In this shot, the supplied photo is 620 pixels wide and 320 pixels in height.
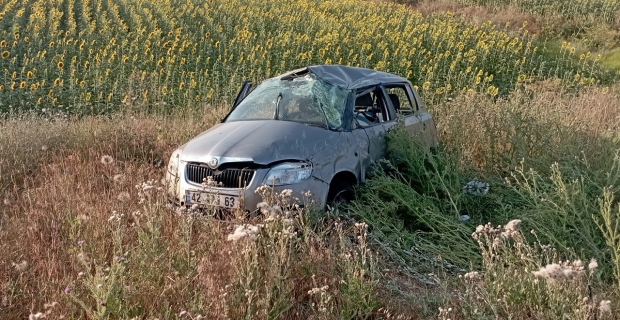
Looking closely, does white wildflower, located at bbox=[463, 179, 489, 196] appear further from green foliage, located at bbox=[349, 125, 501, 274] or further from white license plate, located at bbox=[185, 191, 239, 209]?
white license plate, located at bbox=[185, 191, 239, 209]

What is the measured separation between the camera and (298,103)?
19.9 ft

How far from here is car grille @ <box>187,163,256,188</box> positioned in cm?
497

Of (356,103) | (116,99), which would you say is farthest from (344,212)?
(116,99)

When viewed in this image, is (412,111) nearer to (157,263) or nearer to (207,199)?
(207,199)

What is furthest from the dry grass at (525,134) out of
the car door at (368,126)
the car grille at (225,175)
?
the car grille at (225,175)

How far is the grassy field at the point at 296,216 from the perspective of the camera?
3.42m

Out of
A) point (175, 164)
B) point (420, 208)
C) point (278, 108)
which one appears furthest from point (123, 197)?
point (420, 208)

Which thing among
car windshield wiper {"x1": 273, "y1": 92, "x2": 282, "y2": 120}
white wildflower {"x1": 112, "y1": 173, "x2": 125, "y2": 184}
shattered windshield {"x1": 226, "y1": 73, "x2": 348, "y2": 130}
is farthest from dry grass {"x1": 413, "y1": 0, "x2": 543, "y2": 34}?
white wildflower {"x1": 112, "y1": 173, "x2": 125, "y2": 184}

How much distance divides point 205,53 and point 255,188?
9.77 m

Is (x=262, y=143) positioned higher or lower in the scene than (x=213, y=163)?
higher

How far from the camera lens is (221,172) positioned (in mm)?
5059

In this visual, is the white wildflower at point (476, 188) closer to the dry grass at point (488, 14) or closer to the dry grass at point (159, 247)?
the dry grass at point (159, 247)

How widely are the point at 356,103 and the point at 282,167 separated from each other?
70.7 inches

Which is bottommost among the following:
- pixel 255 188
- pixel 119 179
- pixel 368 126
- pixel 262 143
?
pixel 119 179
